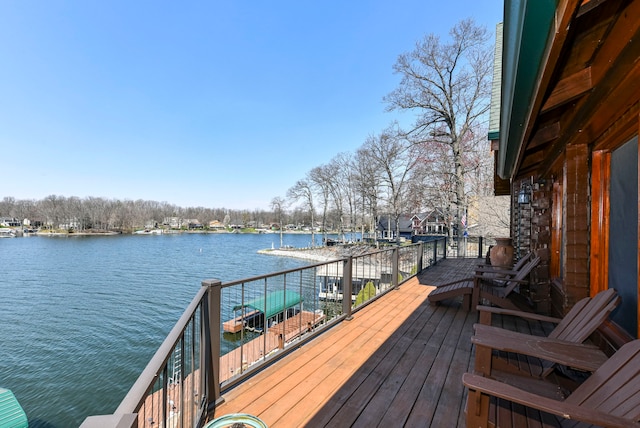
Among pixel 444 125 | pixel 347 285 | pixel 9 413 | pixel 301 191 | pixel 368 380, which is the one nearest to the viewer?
pixel 368 380

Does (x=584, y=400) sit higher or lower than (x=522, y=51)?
lower

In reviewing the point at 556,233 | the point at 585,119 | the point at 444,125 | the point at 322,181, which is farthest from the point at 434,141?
Result: the point at 322,181

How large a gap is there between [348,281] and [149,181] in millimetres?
49571

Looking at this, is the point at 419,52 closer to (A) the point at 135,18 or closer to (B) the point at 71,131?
(A) the point at 135,18

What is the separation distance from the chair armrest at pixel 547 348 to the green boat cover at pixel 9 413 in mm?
8039

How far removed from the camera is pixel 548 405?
1.28m

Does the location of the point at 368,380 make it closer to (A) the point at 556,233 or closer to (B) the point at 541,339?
(B) the point at 541,339

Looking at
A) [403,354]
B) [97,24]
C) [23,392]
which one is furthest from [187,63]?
[403,354]

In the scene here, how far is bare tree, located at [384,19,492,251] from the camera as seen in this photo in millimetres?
14734

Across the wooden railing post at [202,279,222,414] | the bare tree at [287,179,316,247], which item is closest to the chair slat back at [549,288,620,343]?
the wooden railing post at [202,279,222,414]

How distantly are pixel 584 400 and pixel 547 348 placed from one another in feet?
1.47

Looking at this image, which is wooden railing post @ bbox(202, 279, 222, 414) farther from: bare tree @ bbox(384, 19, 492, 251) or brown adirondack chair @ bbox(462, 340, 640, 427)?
bare tree @ bbox(384, 19, 492, 251)

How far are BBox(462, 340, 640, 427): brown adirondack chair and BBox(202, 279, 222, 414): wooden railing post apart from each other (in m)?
1.71

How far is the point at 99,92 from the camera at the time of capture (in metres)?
18.5
